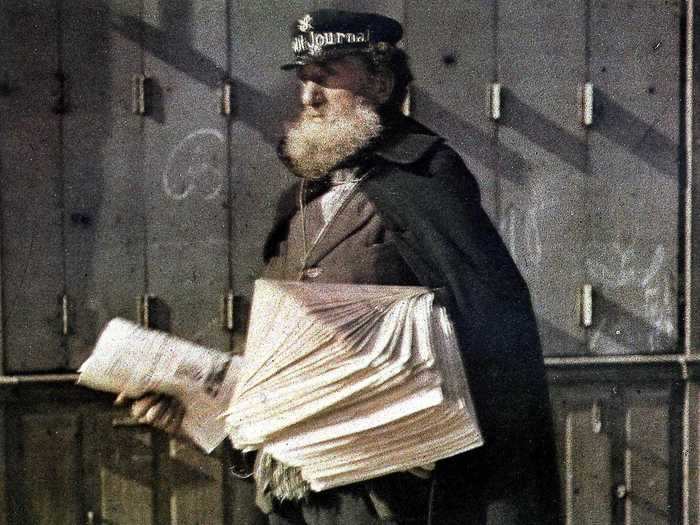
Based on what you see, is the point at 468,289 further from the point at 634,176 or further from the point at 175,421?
the point at 634,176

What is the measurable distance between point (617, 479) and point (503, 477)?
1.10m

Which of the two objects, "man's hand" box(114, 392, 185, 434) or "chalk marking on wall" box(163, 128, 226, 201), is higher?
"chalk marking on wall" box(163, 128, 226, 201)

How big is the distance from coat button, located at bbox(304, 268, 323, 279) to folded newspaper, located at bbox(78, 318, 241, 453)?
0.30m

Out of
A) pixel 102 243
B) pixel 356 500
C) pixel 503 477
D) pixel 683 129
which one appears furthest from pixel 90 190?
pixel 683 129

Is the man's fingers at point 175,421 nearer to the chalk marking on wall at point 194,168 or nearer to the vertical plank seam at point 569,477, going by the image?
the chalk marking on wall at point 194,168

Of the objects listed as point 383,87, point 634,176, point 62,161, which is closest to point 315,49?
point 383,87

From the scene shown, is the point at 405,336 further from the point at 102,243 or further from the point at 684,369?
the point at 684,369

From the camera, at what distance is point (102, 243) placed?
2902mm

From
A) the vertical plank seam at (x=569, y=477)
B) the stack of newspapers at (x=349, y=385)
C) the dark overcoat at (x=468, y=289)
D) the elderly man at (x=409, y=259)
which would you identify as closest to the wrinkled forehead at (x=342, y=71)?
the elderly man at (x=409, y=259)

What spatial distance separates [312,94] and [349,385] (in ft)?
2.89

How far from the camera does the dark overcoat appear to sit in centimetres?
225

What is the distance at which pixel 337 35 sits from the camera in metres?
2.45

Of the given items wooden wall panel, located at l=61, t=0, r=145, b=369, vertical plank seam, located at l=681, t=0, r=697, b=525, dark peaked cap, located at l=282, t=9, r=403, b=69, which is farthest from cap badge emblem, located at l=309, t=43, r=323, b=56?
vertical plank seam, located at l=681, t=0, r=697, b=525

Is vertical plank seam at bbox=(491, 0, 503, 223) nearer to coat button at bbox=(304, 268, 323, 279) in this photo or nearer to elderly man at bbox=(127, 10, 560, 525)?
elderly man at bbox=(127, 10, 560, 525)
